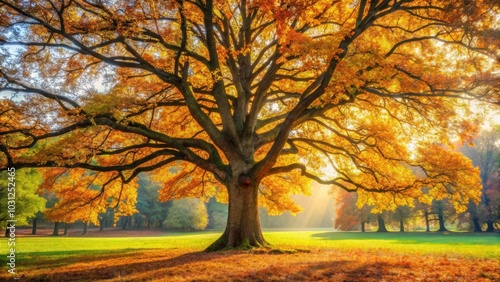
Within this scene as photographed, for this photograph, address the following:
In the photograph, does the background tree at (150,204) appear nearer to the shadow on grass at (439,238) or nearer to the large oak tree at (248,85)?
the shadow on grass at (439,238)

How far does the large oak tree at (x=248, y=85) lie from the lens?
9234 millimetres

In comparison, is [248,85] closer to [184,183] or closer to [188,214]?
[184,183]

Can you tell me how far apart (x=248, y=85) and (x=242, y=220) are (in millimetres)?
5905

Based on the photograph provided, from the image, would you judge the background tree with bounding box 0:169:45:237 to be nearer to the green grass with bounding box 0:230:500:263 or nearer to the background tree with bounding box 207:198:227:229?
the green grass with bounding box 0:230:500:263

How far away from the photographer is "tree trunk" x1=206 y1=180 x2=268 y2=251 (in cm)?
1193

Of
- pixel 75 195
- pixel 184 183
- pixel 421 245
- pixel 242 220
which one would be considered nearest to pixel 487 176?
pixel 421 245

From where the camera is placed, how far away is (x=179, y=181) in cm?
1917

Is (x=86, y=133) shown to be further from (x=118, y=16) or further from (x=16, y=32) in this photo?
(x=118, y=16)

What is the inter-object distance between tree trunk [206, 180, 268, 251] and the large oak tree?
2.1 inches

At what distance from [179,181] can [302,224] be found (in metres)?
91.2

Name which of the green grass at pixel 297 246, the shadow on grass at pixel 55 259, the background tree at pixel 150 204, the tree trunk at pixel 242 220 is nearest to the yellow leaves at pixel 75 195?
the green grass at pixel 297 246

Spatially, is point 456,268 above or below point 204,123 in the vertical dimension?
below

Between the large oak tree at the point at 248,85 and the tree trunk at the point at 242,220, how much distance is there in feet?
0.17

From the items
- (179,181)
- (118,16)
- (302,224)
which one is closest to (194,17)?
(118,16)
